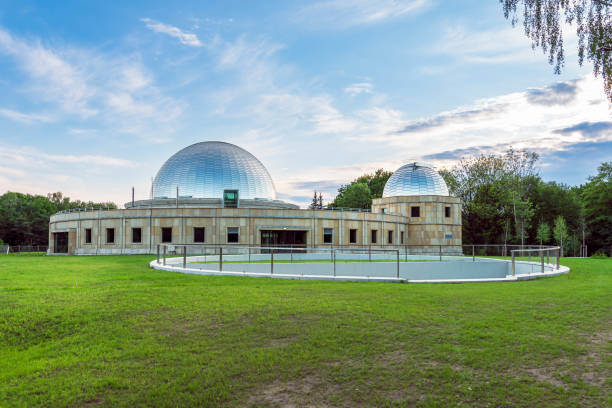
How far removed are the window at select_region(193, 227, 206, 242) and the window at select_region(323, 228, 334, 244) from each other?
11.0 metres

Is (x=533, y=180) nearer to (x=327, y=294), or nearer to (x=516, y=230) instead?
(x=516, y=230)

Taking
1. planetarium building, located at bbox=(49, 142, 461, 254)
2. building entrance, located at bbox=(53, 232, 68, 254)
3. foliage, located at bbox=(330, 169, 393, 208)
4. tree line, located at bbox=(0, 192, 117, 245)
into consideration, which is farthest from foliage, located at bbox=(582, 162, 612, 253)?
tree line, located at bbox=(0, 192, 117, 245)

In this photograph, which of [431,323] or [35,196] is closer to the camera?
[431,323]

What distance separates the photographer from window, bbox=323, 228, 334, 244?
137 feet

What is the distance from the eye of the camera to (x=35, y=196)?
91.4 meters

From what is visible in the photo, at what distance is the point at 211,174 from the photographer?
47031 millimetres

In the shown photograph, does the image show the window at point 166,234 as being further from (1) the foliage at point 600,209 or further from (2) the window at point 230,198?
(1) the foliage at point 600,209

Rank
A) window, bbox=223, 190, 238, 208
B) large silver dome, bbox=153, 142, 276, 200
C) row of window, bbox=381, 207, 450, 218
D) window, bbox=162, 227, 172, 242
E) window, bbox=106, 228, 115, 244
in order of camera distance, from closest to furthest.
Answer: window, bbox=162, 227, 172, 242, window, bbox=106, 228, 115, 244, window, bbox=223, 190, 238, 208, large silver dome, bbox=153, 142, 276, 200, row of window, bbox=381, 207, 450, 218

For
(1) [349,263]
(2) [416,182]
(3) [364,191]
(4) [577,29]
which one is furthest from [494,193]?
(4) [577,29]

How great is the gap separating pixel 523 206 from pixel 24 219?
76855 mm

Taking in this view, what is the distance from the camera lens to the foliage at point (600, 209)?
196 feet

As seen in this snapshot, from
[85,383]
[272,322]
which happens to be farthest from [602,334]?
[85,383]

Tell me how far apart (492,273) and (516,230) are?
3356 cm

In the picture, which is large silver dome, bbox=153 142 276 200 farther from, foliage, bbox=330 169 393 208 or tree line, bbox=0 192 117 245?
tree line, bbox=0 192 117 245
